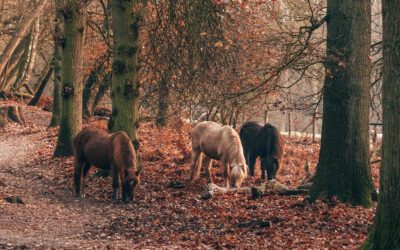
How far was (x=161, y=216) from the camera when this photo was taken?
43.3 feet

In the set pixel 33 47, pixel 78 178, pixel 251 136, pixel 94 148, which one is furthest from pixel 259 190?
pixel 33 47

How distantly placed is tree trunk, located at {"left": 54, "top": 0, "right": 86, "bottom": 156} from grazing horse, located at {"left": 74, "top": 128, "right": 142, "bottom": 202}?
3965 millimetres

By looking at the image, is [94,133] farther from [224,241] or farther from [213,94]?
[224,241]

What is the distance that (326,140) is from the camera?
1280 cm

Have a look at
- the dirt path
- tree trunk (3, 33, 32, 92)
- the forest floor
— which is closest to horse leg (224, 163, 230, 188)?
the forest floor

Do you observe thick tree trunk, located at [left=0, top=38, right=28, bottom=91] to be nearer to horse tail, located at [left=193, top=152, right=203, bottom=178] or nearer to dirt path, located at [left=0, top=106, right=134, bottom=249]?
dirt path, located at [left=0, top=106, right=134, bottom=249]

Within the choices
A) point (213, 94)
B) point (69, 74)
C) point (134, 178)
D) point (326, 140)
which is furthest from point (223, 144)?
point (69, 74)

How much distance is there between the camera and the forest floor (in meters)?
10.6

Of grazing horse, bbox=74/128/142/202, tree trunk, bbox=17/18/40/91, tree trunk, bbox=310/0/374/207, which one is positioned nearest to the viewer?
tree trunk, bbox=310/0/374/207

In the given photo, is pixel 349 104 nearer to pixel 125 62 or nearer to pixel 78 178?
pixel 125 62

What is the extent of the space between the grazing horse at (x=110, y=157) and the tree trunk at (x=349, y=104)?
172 inches

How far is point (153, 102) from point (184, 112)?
1.01 m

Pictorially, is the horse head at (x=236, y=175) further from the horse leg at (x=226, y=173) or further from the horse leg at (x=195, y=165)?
the horse leg at (x=195, y=165)

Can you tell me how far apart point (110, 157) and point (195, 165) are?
3.09 metres
